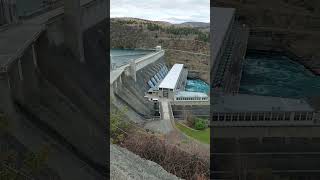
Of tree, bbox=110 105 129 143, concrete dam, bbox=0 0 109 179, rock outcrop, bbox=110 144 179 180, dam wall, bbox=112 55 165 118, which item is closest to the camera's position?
concrete dam, bbox=0 0 109 179

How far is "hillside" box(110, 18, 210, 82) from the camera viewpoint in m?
30.7

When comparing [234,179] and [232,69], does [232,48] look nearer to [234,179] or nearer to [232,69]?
[232,69]

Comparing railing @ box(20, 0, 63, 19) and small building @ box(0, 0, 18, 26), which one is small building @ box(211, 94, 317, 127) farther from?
railing @ box(20, 0, 63, 19)

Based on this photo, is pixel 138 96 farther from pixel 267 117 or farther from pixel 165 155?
pixel 267 117

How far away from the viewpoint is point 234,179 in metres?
8.50

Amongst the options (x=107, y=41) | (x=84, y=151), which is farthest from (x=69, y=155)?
(x=107, y=41)

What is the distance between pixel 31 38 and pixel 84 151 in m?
2.95

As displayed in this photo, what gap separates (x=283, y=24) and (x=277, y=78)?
8079 millimetres

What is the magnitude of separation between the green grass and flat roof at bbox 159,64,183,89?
5.10m

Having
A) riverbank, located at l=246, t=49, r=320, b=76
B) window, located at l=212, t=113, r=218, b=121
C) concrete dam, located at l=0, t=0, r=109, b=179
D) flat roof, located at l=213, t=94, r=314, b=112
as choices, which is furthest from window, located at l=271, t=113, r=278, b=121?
riverbank, located at l=246, t=49, r=320, b=76

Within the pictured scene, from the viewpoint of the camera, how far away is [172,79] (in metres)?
22.7

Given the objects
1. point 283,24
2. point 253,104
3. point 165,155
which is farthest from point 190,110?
point 283,24

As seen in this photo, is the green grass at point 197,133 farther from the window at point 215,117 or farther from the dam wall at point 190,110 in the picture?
the window at point 215,117

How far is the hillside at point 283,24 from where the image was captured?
78.9ft
